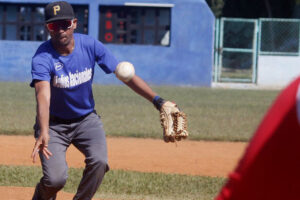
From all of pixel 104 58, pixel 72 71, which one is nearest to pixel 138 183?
pixel 104 58

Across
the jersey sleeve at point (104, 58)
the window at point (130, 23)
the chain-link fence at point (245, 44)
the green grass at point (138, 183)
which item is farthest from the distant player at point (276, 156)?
the window at point (130, 23)

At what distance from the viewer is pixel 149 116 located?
15195mm

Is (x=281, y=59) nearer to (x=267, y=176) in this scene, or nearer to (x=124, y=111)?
(x=124, y=111)

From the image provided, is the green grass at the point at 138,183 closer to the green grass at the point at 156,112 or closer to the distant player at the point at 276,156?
the green grass at the point at 156,112

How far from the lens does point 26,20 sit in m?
27.1

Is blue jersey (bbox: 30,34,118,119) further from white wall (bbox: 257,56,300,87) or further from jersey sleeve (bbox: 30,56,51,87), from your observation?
white wall (bbox: 257,56,300,87)

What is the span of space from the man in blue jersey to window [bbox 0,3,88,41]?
845 inches

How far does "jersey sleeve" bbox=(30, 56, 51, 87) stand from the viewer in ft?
16.6

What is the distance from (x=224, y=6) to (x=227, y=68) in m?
10.1

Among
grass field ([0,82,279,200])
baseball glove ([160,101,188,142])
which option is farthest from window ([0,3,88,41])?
baseball glove ([160,101,188,142])

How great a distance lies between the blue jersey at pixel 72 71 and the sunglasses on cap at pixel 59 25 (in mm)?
177

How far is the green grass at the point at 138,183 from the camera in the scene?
23.6ft

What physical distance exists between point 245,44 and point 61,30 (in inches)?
979

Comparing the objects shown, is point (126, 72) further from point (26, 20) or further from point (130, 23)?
point (26, 20)
